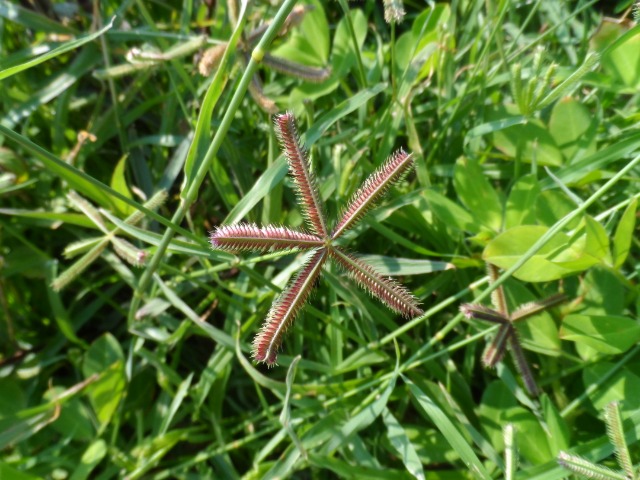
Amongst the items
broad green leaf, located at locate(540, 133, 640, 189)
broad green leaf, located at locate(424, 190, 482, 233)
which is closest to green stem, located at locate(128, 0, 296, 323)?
broad green leaf, located at locate(424, 190, 482, 233)

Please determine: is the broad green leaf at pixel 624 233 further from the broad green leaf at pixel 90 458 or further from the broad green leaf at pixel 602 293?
the broad green leaf at pixel 90 458

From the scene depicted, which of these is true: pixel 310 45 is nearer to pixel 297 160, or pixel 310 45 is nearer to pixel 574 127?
pixel 574 127

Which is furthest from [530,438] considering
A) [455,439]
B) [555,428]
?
[455,439]

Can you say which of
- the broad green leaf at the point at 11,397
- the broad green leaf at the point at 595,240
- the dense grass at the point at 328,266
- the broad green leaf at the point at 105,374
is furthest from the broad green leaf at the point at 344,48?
the broad green leaf at the point at 11,397

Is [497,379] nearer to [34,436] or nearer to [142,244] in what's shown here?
[142,244]

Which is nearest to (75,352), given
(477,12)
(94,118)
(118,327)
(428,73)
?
(118,327)

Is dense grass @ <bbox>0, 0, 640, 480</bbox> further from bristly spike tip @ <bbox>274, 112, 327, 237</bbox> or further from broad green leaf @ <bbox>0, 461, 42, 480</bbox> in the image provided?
bristly spike tip @ <bbox>274, 112, 327, 237</bbox>

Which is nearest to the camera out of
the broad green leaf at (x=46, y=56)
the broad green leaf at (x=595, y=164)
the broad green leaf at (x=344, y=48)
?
the broad green leaf at (x=46, y=56)
